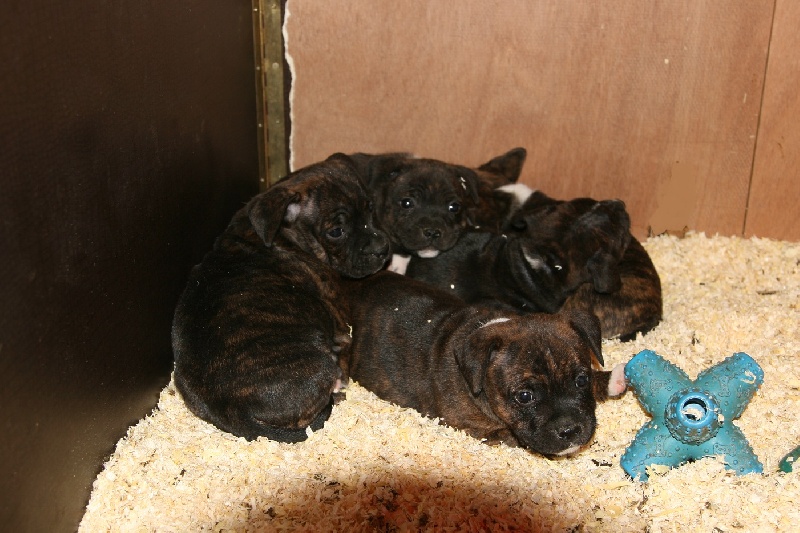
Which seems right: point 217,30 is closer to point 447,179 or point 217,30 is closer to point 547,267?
point 447,179

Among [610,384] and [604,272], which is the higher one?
[604,272]

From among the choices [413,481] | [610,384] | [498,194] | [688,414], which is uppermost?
[498,194]

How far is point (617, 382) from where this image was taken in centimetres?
483

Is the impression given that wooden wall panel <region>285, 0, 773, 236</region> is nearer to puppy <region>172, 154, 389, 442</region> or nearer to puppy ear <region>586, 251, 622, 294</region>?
puppy <region>172, 154, 389, 442</region>

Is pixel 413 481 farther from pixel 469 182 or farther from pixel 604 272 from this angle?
pixel 469 182

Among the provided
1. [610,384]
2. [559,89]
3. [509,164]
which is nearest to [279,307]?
[610,384]

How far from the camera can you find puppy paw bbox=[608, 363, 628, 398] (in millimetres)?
4820

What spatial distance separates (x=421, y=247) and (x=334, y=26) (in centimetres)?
191

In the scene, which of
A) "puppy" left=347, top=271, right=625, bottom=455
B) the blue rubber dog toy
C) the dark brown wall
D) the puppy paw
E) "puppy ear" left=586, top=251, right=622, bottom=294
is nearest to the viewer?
the dark brown wall

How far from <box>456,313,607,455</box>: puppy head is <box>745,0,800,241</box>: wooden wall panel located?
10.2ft

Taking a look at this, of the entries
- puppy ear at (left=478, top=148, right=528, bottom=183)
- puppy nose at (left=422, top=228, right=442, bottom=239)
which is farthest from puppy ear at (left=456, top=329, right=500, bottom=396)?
puppy ear at (left=478, top=148, right=528, bottom=183)

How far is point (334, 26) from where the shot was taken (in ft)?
21.3

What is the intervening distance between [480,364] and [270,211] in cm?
156

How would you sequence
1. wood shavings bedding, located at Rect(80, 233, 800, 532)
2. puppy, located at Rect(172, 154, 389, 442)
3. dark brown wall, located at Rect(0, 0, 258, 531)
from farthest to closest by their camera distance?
puppy, located at Rect(172, 154, 389, 442) < wood shavings bedding, located at Rect(80, 233, 800, 532) < dark brown wall, located at Rect(0, 0, 258, 531)
